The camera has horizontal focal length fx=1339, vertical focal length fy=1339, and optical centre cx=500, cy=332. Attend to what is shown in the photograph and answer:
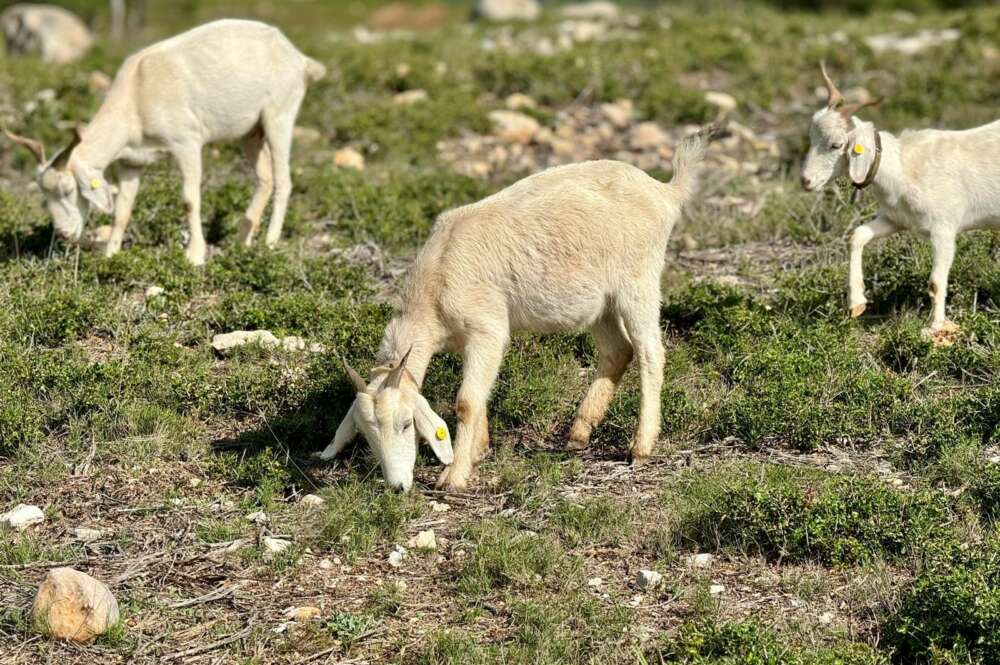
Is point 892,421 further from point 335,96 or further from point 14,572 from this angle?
point 335,96

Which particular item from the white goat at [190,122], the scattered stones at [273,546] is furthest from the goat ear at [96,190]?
the scattered stones at [273,546]

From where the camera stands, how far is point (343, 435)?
7.60m

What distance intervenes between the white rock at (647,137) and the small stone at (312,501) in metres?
7.64

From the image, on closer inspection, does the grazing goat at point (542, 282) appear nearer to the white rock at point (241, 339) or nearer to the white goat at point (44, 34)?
the white rock at point (241, 339)

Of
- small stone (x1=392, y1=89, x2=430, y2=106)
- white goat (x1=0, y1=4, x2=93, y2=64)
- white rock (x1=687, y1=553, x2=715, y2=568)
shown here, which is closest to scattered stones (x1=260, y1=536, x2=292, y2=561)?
white rock (x1=687, y1=553, x2=715, y2=568)

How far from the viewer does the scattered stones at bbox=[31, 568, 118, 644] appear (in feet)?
20.8

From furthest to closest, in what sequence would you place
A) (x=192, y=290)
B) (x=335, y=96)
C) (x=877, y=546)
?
(x=335, y=96), (x=192, y=290), (x=877, y=546)

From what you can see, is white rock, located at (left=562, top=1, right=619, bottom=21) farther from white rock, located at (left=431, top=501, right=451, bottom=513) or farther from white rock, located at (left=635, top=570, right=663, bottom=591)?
white rock, located at (left=635, top=570, right=663, bottom=591)

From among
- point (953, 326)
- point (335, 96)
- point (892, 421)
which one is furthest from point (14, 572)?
point (335, 96)

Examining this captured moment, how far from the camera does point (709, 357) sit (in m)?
9.28

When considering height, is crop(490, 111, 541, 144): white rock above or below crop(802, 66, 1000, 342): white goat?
below

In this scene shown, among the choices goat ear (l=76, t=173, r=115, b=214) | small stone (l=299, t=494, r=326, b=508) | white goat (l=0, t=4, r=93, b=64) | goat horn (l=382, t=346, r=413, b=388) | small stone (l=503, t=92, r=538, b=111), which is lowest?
white goat (l=0, t=4, r=93, b=64)

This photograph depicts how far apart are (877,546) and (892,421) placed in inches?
59.9

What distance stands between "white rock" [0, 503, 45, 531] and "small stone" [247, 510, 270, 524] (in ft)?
3.89
